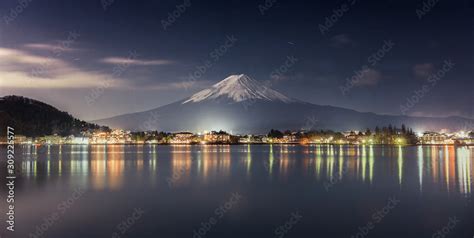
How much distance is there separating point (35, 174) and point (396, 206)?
64.1 feet

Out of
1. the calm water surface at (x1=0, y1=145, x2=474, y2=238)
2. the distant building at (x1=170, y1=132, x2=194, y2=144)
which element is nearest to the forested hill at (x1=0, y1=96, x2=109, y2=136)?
the distant building at (x1=170, y1=132, x2=194, y2=144)

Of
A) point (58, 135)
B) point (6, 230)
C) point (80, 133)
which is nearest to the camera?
point (6, 230)

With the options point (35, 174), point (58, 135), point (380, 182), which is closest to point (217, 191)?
point (380, 182)

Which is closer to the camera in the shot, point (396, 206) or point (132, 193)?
point (396, 206)

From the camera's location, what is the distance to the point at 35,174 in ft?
92.0

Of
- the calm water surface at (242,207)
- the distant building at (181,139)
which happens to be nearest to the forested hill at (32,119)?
the distant building at (181,139)

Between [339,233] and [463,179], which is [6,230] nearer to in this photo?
[339,233]

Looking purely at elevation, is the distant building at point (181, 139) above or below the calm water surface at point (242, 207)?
above

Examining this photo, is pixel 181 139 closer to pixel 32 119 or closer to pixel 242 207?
pixel 32 119

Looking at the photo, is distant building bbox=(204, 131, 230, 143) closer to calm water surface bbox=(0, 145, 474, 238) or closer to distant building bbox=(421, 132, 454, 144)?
distant building bbox=(421, 132, 454, 144)

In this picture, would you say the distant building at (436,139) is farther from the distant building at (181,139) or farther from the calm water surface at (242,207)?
the calm water surface at (242,207)

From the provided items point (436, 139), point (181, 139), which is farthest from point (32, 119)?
point (436, 139)

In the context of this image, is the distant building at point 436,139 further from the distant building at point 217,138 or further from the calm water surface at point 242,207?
the calm water surface at point 242,207

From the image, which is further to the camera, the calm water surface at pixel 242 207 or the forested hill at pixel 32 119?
the forested hill at pixel 32 119
